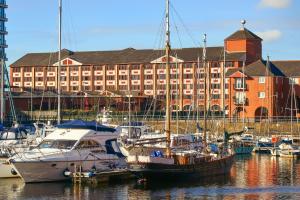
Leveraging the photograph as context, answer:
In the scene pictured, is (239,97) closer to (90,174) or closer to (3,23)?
(3,23)

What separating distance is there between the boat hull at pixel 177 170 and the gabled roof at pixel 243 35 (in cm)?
9169

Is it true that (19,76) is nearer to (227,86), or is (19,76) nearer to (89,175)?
(227,86)

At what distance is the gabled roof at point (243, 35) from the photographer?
483ft

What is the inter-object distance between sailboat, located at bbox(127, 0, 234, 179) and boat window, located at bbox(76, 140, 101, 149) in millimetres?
3561

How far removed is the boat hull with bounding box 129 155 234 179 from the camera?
5072 cm

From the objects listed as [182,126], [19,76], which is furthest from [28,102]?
[182,126]

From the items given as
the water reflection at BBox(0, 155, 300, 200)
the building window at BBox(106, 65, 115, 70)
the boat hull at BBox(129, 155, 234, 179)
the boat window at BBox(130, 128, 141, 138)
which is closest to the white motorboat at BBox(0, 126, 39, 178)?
the water reflection at BBox(0, 155, 300, 200)

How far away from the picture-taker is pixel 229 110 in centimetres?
13312

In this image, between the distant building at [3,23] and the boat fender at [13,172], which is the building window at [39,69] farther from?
the boat fender at [13,172]

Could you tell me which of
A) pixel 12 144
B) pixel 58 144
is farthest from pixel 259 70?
pixel 58 144

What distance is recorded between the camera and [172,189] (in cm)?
4912

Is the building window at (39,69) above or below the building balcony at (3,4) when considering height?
below

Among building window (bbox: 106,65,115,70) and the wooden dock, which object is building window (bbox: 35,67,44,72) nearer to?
building window (bbox: 106,65,115,70)

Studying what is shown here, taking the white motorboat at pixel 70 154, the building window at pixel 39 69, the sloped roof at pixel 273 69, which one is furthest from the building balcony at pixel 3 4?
the white motorboat at pixel 70 154
